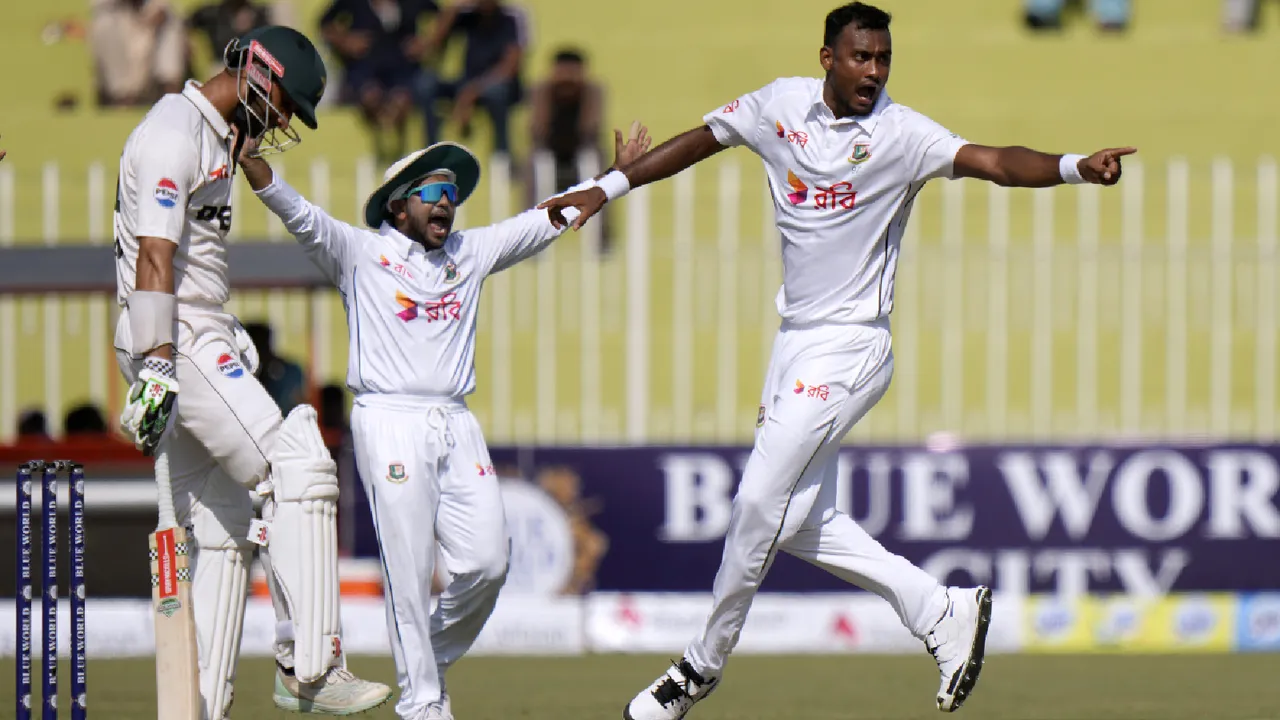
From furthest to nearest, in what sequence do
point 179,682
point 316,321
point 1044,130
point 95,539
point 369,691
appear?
point 1044,130, point 316,321, point 95,539, point 369,691, point 179,682

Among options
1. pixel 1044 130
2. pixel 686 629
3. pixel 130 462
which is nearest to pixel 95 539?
pixel 130 462

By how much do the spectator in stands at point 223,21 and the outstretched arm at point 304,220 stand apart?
7379 millimetres

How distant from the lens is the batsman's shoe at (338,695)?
661 centimetres

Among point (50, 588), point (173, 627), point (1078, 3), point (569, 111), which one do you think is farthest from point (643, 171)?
point (1078, 3)

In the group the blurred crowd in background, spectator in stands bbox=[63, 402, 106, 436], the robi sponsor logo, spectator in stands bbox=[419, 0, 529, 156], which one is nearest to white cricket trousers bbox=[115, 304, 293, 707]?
the robi sponsor logo

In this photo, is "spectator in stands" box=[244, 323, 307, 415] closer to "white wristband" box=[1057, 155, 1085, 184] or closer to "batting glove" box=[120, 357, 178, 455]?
"batting glove" box=[120, 357, 178, 455]

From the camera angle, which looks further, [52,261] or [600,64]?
[600,64]

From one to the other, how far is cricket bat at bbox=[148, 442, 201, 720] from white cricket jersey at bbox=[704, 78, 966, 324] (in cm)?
205

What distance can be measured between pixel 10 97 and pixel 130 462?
5.36 meters

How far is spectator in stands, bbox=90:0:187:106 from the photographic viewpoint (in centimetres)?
1405

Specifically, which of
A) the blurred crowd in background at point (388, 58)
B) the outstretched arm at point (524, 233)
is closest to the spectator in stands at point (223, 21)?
the blurred crowd in background at point (388, 58)

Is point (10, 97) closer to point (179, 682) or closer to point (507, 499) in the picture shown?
point (507, 499)

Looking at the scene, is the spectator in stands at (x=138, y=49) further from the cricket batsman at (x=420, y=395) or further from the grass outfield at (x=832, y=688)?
the cricket batsman at (x=420, y=395)

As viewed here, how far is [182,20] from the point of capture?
14.5m
